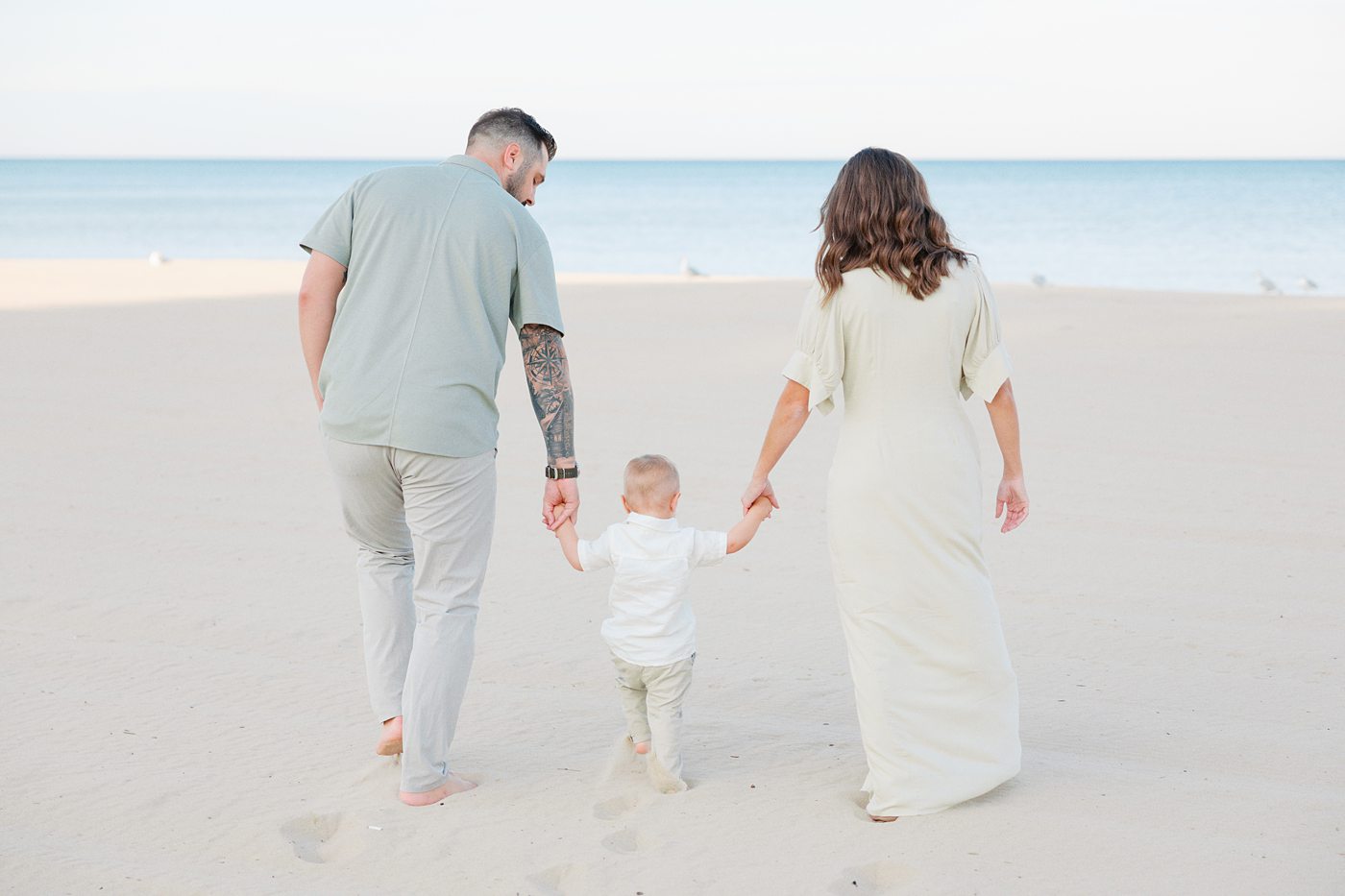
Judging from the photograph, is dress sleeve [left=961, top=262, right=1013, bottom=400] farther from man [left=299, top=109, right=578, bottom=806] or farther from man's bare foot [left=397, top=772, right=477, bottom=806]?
man's bare foot [left=397, top=772, right=477, bottom=806]

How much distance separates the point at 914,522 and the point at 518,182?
5.02 feet

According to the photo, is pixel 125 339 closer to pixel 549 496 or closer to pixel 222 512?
pixel 222 512

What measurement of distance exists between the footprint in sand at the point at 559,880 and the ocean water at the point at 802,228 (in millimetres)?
12514

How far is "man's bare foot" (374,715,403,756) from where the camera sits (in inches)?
151

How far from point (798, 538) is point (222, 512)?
3203 millimetres

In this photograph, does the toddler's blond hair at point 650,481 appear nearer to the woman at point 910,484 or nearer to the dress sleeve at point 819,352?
the woman at point 910,484

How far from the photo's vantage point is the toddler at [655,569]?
3.59 meters

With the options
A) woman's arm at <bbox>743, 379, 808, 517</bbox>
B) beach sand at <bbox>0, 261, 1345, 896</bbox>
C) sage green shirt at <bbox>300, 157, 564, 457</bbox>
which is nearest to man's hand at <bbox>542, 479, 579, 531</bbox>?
sage green shirt at <bbox>300, 157, 564, 457</bbox>

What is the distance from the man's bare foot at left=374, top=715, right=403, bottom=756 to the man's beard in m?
1.64

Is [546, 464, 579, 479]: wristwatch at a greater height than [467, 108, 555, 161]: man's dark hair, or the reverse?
[467, 108, 555, 161]: man's dark hair

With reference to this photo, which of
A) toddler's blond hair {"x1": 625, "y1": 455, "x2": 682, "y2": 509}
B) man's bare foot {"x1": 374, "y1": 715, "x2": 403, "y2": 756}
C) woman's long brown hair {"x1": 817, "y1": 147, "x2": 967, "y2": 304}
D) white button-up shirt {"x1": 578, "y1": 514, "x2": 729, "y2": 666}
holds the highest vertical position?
woman's long brown hair {"x1": 817, "y1": 147, "x2": 967, "y2": 304}

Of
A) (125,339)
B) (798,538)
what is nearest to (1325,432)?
(798,538)

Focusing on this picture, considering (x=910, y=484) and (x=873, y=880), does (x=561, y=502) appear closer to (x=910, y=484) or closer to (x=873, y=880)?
(x=910, y=484)

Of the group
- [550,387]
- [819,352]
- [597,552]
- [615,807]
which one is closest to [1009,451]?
[819,352]
